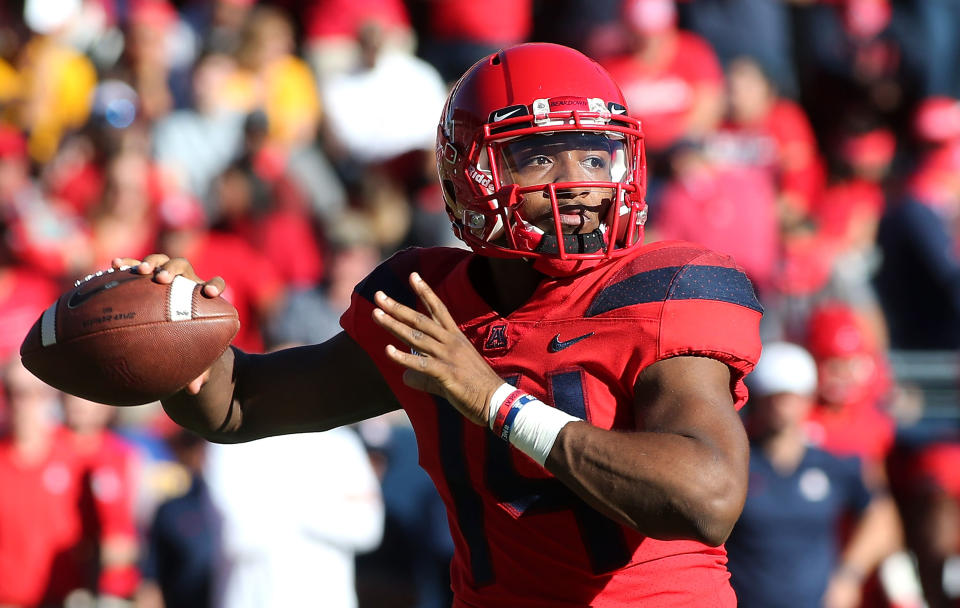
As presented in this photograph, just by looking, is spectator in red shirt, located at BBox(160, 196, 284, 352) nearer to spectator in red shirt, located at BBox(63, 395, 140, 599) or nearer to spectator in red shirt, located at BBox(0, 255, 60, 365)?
spectator in red shirt, located at BBox(0, 255, 60, 365)

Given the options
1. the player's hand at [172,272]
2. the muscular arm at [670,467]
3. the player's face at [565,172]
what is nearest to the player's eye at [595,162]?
the player's face at [565,172]

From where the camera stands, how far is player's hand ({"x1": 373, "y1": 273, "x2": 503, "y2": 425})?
2.50 metres

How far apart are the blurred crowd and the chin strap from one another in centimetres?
269

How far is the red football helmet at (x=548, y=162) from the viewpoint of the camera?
2809 millimetres

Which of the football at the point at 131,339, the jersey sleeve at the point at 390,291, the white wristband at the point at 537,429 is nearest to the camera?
the white wristband at the point at 537,429

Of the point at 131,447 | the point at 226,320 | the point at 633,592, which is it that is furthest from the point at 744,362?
the point at 131,447

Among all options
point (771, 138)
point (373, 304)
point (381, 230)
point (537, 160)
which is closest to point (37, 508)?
point (381, 230)

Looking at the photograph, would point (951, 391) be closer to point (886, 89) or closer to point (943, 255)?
point (943, 255)

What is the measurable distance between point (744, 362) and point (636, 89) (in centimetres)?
500

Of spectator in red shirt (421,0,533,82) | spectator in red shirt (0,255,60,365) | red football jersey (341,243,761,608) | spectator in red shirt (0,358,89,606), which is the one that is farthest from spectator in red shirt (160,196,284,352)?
red football jersey (341,243,761,608)

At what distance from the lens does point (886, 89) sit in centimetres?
888

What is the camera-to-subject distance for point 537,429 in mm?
2480

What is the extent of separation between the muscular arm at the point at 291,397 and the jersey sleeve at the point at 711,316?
849mm

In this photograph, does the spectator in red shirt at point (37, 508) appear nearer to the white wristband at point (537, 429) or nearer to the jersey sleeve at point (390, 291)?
the jersey sleeve at point (390, 291)
